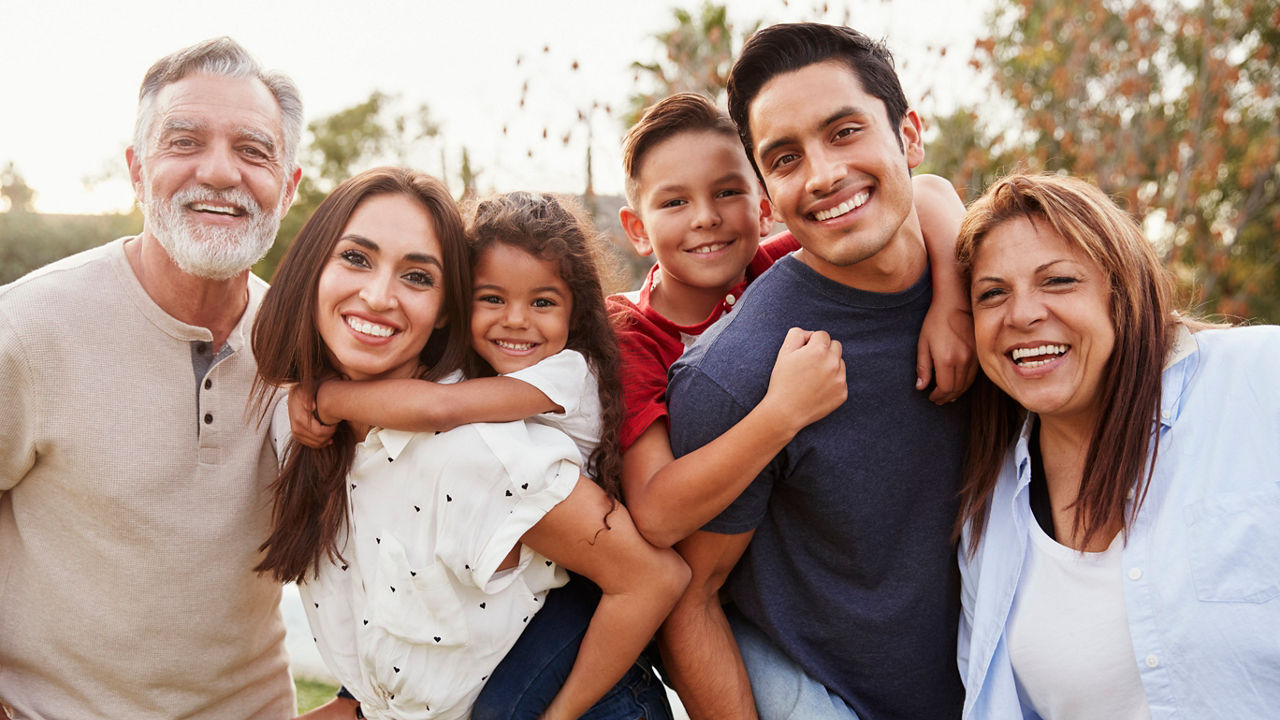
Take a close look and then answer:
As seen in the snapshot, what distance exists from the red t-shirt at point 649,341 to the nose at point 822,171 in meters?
0.70

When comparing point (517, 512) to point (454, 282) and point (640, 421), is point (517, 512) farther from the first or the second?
point (454, 282)

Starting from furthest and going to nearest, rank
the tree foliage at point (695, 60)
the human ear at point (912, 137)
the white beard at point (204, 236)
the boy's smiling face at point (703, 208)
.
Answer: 1. the tree foliage at point (695, 60)
2. the boy's smiling face at point (703, 208)
3. the white beard at point (204, 236)
4. the human ear at point (912, 137)

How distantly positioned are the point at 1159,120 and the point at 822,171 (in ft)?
38.3

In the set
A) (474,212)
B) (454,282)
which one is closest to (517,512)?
(454,282)

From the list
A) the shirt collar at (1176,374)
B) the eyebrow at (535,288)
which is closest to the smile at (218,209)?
the eyebrow at (535,288)

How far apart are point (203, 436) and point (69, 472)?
0.43 metres

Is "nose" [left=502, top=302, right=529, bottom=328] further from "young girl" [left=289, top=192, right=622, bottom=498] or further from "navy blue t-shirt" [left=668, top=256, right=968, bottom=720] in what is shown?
"navy blue t-shirt" [left=668, top=256, right=968, bottom=720]

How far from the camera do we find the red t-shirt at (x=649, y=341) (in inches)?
105

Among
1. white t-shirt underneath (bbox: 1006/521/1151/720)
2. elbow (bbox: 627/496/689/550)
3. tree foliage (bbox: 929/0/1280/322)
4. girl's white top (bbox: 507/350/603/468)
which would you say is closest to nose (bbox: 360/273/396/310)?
girl's white top (bbox: 507/350/603/468)

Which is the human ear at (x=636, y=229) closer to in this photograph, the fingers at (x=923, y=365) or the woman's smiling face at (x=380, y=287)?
the woman's smiling face at (x=380, y=287)

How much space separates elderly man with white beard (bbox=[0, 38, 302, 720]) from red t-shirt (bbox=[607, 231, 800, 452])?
129cm

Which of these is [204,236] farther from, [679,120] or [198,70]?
[679,120]

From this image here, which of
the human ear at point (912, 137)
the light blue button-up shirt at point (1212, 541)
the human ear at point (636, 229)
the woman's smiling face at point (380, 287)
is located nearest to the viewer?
the light blue button-up shirt at point (1212, 541)

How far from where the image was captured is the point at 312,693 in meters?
5.41
